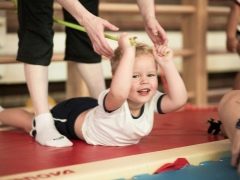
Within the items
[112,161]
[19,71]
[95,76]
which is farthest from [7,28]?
[112,161]

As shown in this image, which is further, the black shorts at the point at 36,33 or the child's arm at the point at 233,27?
the child's arm at the point at 233,27

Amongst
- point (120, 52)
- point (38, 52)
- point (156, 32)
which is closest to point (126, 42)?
point (120, 52)

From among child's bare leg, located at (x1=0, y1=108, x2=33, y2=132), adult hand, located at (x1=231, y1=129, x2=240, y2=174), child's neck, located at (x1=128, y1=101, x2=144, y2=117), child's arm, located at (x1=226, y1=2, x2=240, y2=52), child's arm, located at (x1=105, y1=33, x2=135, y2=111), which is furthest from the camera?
child's arm, located at (x1=226, y1=2, x2=240, y2=52)

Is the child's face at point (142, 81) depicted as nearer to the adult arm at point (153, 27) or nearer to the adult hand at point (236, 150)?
the adult arm at point (153, 27)

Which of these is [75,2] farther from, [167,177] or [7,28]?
[7,28]

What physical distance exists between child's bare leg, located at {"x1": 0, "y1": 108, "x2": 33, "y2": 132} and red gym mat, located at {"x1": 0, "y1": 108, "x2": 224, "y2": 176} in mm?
26

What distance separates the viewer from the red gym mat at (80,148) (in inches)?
40.2

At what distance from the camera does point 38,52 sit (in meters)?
1.22

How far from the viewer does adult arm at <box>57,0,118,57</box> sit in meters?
1.04

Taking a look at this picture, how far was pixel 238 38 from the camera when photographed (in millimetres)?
1783

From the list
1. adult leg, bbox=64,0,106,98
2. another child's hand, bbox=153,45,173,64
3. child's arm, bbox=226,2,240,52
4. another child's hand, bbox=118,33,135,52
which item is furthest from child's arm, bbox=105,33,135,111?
child's arm, bbox=226,2,240,52

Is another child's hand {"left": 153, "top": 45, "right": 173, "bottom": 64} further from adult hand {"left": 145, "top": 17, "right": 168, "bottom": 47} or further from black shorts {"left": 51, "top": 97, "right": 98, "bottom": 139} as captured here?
black shorts {"left": 51, "top": 97, "right": 98, "bottom": 139}

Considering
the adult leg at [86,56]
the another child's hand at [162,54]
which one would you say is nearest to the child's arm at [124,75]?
the another child's hand at [162,54]

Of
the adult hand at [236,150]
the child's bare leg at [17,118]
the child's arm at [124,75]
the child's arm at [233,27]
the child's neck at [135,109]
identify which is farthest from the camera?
the child's arm at [233,27]
